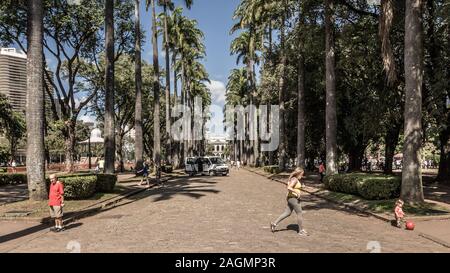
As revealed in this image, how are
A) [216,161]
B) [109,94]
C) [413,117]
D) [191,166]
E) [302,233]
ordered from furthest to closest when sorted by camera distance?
[216,161] → [191,166] → [109,94] → [413,117] → [302,233]

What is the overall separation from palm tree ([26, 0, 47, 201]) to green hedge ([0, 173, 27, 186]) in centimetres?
1535

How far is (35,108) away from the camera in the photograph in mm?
17766

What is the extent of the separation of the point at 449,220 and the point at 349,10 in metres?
16.1

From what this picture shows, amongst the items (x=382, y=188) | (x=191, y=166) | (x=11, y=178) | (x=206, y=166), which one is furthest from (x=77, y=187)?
(x=206, y=166)

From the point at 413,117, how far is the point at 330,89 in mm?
9754

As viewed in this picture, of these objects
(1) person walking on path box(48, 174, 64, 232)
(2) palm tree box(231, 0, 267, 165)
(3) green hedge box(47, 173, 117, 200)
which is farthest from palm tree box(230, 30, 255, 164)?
(1) person walking on path box(48, 174, 64, 232)

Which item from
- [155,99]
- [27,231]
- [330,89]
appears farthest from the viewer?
[155,99]

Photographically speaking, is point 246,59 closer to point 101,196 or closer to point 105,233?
point 101,196

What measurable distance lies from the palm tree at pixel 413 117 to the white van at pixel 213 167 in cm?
3152

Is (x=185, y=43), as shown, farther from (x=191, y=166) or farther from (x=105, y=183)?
(x=105, y=183)

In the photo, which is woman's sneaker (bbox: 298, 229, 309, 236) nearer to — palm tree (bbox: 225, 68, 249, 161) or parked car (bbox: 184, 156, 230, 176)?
parked car (bbox: 184, 156, 230, 176)

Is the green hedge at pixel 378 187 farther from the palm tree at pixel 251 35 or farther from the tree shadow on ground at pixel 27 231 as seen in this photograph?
the palm tree at pixel 251 35

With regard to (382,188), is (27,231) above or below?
below
